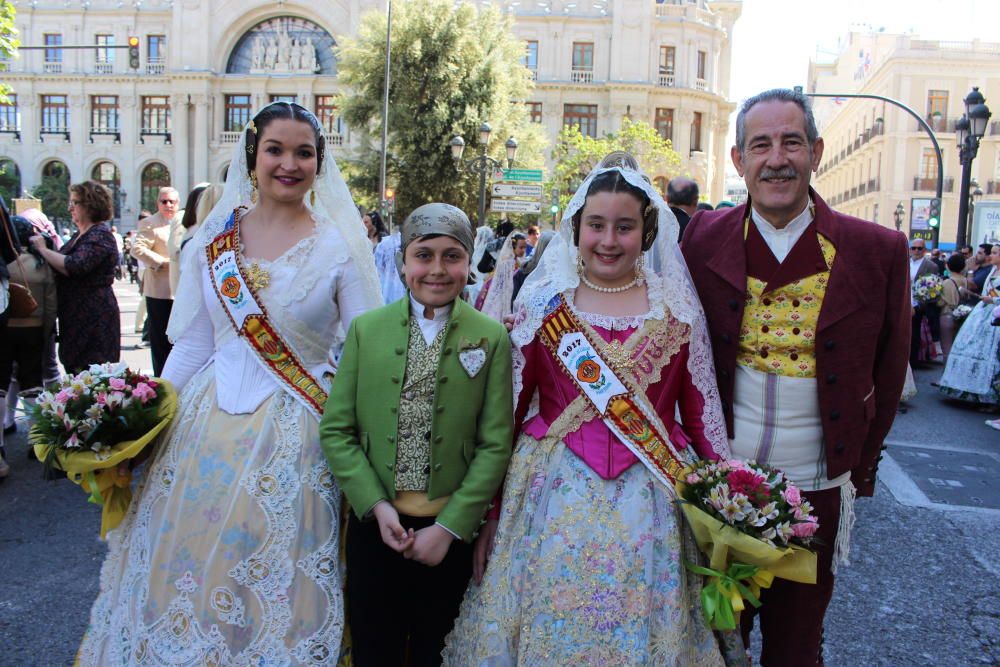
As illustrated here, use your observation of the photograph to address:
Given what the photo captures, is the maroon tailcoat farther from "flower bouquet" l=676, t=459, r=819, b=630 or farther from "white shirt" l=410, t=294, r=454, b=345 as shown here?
"white shirt" l=410, t=294, r=454, b=345

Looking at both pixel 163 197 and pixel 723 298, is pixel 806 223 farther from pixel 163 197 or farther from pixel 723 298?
pixel 163 197

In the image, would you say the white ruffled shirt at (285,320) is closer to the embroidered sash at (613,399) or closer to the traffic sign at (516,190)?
the embroidered sash at (613,399)

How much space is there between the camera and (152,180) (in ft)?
150

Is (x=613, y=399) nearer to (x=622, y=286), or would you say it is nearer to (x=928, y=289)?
(x=622, y=286)

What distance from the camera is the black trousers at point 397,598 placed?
7.12 feet

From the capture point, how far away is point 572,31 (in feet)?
147

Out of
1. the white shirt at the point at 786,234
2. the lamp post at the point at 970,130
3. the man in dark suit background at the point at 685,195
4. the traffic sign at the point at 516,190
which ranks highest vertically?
the lamp post at the point at 970,130

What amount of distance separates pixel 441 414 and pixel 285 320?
606 millimetres

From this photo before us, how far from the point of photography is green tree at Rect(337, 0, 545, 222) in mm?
27328

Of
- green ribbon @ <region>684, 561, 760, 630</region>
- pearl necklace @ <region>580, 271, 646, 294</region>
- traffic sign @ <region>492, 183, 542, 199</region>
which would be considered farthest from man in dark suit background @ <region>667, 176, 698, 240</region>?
traffic sign @ <region>492, 183, 542, 199</region>

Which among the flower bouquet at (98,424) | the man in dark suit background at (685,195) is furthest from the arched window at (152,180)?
the flower bouquet at (98,424)

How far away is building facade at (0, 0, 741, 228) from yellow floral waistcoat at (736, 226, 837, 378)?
140 feet

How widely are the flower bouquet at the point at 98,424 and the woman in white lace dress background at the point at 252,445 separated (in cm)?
10

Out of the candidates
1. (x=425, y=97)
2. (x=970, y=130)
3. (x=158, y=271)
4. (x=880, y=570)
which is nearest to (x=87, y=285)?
(x=158, y=271)
